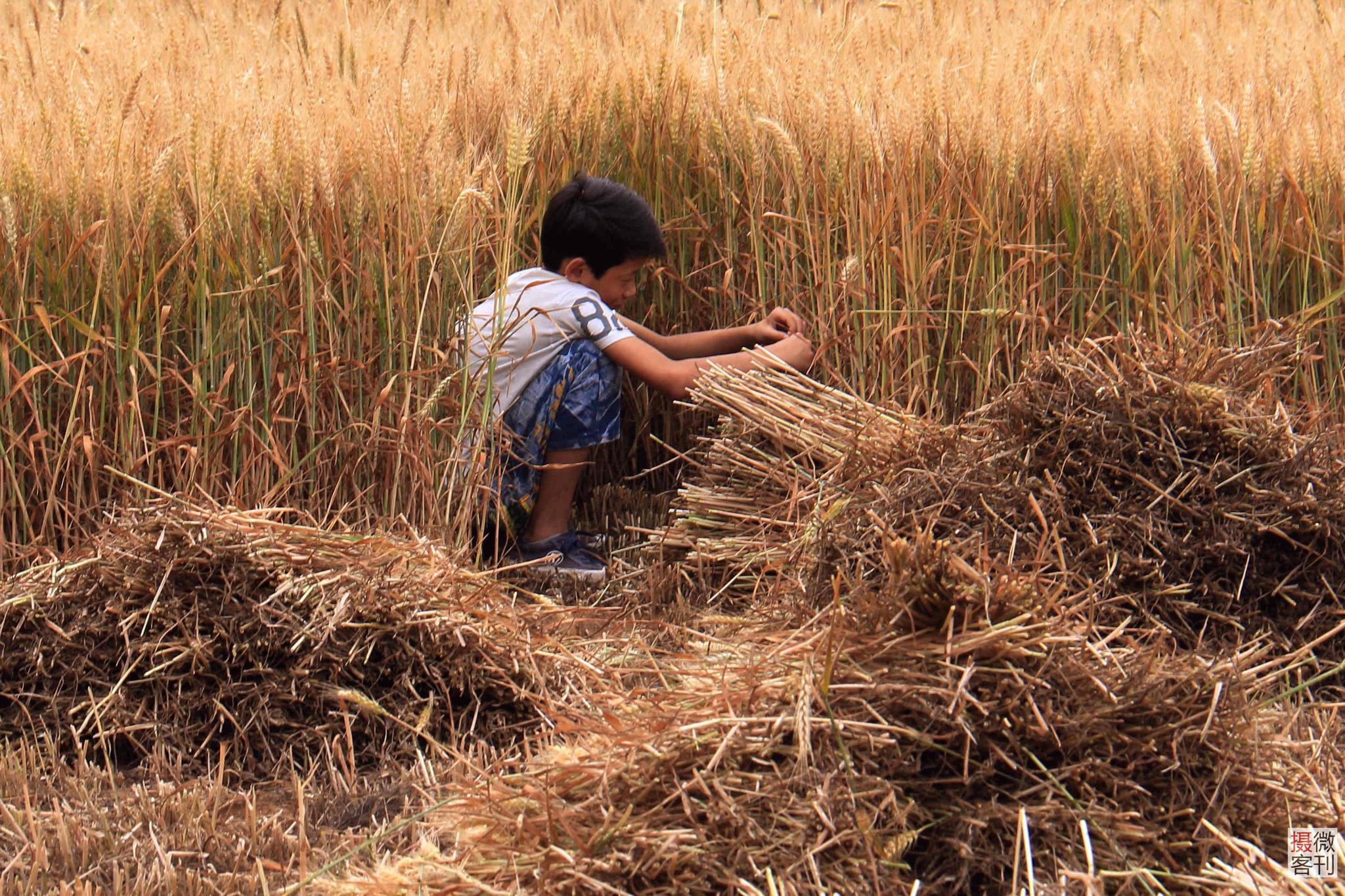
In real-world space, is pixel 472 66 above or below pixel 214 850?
above

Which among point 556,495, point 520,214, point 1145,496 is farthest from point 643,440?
point 1145,496

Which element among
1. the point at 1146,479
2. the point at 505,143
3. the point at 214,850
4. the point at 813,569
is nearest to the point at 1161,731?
the point at 1146,479

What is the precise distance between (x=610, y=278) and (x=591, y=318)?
0.11 meters

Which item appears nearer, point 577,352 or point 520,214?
point 577,352

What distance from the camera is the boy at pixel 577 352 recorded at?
261 centimetres

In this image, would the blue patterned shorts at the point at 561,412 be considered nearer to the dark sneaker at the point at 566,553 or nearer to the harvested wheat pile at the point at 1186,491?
the dark sneaker at the point at 566,553

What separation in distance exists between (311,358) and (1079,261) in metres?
1.37

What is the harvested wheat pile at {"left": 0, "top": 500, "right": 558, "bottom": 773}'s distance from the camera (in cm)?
179

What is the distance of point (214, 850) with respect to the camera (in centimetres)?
151

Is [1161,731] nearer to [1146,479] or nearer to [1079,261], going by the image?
[1146,479]

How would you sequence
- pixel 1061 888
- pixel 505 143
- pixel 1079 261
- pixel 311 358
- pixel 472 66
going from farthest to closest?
pixel 472 66, pixel 505 143, pixel 1079 261, pixel 311 358, pixel 1061 888

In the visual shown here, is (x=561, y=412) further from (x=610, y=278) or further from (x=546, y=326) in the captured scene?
(x=610, y=278)

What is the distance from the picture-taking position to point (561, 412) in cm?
270

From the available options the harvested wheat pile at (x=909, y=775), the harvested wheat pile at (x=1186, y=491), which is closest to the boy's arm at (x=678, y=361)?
the harvested wheat pile at (x=1186, y=491)
